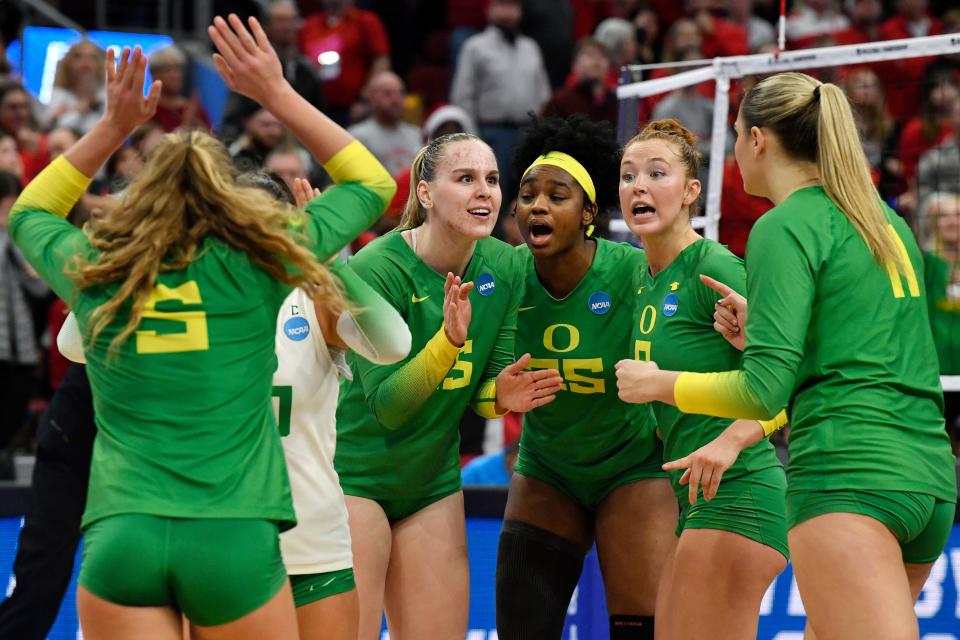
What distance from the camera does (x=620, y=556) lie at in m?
4.69

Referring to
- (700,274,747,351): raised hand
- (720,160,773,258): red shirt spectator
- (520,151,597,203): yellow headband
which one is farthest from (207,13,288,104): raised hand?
(720,160,773,258): red shirt spectator

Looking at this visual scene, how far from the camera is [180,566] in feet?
9.81

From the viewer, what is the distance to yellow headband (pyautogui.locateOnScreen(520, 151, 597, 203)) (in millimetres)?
4843

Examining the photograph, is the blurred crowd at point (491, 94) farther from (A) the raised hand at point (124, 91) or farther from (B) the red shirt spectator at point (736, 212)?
(A) the raised hand at point (124, 91)

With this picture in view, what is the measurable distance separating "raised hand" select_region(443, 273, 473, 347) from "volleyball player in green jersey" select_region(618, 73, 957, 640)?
860mm

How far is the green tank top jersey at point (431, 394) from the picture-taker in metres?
4.56

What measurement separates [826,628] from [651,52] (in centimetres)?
883

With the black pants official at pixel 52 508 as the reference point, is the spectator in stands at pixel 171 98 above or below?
A: above

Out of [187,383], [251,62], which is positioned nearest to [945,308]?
[251,62]

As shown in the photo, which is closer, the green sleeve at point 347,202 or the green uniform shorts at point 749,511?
the green sleeve at point 347,202

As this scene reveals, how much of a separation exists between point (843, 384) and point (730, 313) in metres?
0.68

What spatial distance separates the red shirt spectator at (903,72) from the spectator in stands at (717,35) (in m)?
1.18

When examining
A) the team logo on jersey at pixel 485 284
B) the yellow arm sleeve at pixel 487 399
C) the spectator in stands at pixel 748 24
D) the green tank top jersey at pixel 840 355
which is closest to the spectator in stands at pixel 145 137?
the team logo on jersey at pixel 485 284

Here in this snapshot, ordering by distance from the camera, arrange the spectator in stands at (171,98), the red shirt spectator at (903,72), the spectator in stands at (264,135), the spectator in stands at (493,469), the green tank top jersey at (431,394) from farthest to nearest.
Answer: the red shirt spectator at (903,72)
the spectator in stands at (171,98)
the spectator in stands at (264,135)
the spectator in stands at (493,469)
the green tank top jersey at (431,394)
